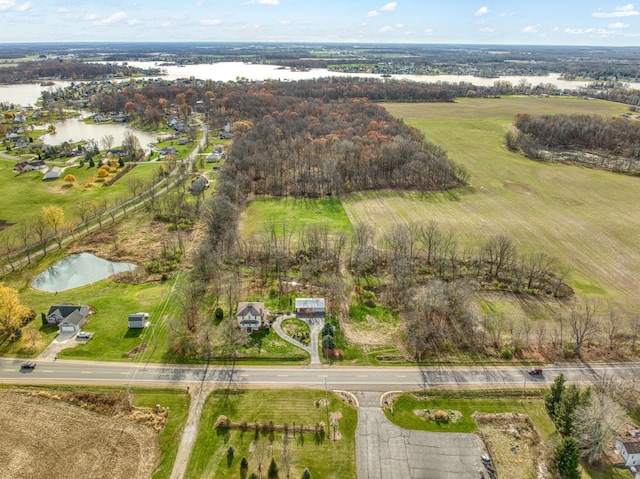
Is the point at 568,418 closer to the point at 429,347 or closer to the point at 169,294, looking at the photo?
the point at 429,347

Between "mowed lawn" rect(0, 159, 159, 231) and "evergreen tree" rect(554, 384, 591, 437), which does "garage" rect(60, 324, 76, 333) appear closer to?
"mowed lawn" rect(0, 159, 159, 231)

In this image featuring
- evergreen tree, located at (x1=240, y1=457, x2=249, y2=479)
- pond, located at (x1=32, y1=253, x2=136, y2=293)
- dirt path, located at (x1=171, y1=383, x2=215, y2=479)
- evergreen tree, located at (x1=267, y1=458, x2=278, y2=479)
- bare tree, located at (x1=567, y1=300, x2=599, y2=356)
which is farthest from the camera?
pond, located at (x1=32, y1=253, x2=136, y2=293)

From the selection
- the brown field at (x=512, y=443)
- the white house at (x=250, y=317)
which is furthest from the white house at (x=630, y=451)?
the white house at (x=250, y=317)

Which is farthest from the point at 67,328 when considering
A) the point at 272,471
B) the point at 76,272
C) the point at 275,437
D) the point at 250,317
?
the point at 272,471

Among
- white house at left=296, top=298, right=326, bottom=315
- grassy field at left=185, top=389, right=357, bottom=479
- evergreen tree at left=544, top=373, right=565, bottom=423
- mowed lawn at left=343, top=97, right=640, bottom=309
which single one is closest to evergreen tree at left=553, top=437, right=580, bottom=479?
evergreen tree at left=544, top=373, right=565, bottom=423

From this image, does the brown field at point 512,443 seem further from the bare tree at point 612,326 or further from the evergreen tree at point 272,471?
the bare tree at point 612,326

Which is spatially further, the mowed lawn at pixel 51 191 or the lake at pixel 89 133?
the lake at pixel 89 133

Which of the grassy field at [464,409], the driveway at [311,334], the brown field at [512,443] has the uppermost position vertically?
A: the driveway at [311,334]
